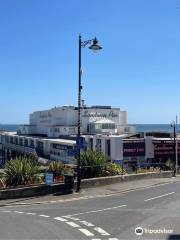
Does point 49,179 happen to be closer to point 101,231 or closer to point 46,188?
point 46,188

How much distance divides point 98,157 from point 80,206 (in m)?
10.1

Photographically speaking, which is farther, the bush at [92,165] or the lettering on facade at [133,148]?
the lettering on facade at [133,148]

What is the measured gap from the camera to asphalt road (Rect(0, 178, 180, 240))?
14445mm

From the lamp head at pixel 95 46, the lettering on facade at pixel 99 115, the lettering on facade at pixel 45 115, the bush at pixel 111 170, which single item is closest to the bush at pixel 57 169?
the bush at pixel 111 170

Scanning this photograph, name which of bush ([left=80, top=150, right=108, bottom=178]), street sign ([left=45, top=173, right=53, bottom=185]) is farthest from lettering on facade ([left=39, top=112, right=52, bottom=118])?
street sign ([left=45, top=173, right=53, bottom=185])

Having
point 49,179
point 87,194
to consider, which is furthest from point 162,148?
point 49,179

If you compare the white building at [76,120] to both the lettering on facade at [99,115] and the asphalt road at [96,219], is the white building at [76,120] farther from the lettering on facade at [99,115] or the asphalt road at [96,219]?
the asphalt road at [96,219]

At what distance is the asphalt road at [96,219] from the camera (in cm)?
1445

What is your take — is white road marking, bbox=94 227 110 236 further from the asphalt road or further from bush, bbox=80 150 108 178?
bush, bbox=80 150 108 178

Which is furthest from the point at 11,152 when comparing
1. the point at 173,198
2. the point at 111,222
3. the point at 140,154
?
the point at 111,222

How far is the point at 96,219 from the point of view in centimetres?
1717

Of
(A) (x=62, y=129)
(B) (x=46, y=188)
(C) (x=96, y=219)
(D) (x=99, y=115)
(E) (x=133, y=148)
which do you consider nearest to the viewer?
(C) (x=96, y=219)

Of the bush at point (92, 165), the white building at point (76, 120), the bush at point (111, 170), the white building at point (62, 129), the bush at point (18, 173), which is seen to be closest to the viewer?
the bush at point (18, 173)

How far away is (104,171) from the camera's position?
31.3 meters
